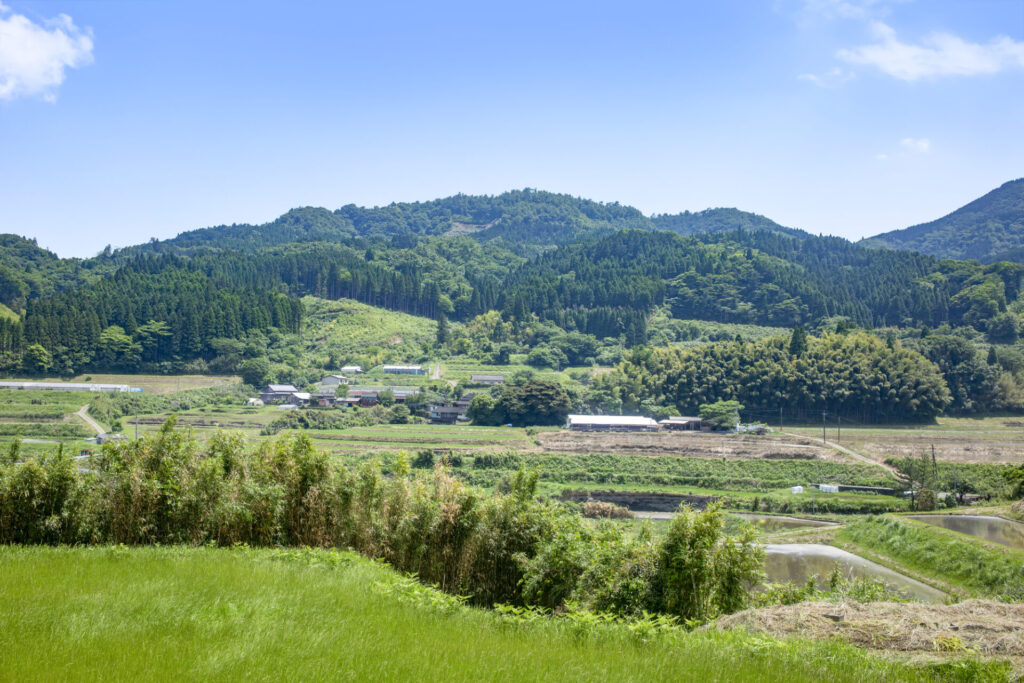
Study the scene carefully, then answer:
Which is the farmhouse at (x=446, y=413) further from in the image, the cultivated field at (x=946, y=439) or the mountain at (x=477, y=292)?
the mountain at (x=477, y=292)

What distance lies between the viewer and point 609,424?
58750mm

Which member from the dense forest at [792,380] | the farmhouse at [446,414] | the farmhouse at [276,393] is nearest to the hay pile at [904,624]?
the farmhouse at [446,414]

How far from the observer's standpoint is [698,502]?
122 feet

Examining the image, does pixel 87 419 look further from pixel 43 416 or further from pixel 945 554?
pixel 945 554

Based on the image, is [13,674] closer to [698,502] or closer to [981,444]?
[698,502]

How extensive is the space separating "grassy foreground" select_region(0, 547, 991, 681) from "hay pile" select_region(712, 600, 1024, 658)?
65 centimetres

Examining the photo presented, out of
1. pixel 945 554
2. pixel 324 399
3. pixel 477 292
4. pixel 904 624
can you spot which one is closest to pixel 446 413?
pixel 324 399

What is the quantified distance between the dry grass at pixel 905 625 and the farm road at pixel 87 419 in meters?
43.9

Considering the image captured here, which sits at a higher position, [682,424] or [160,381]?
[160,381]

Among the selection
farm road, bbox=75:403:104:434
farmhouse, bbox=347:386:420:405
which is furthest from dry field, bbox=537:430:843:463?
farm road, bbox=75:403:104:434

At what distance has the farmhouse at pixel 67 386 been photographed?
54.8 m

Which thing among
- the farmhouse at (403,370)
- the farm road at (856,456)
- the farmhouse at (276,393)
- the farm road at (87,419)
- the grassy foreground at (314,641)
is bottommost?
the farm road at (856,456)

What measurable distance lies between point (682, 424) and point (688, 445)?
10226mm

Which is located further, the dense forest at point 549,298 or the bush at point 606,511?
the dense forest at point 549,298
